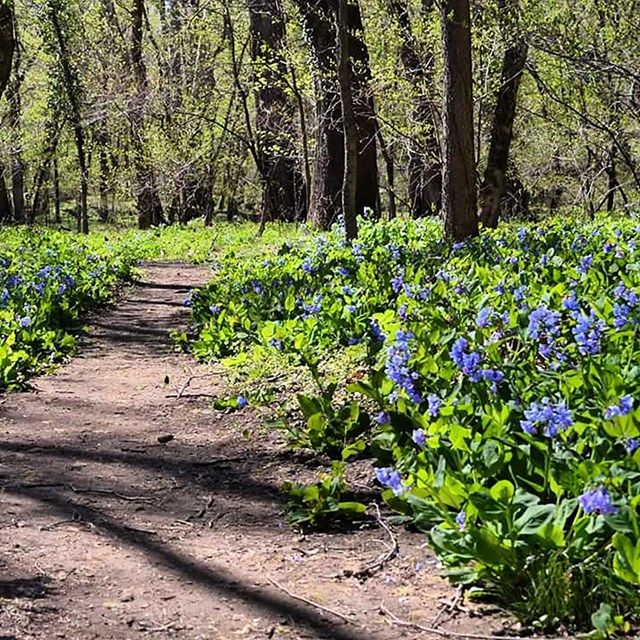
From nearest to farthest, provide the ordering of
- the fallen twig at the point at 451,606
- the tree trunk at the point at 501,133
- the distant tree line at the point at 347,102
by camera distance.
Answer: the fallen twig at the point at 451,606 → the distant tree line at the point at 347,102 → the tree trunk at the point at 501,133

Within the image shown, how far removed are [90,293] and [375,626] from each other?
6845 millimetres

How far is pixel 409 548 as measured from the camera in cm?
277

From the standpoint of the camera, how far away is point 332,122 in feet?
42.0

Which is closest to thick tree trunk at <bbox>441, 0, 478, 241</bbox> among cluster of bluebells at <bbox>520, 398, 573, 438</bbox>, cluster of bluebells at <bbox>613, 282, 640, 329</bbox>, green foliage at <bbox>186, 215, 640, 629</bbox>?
green foliage at <bbox>186, 215, 640, 629</bbox>

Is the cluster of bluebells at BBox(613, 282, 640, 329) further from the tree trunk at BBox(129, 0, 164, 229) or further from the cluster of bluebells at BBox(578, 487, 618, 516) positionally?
the tree trunk at BBox(129, 0, 164, 229)

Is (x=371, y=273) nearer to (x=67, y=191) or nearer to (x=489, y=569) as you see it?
(x=489, y=569)

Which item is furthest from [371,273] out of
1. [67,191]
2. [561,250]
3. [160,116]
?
[67,191]

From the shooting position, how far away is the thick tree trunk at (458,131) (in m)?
8.04

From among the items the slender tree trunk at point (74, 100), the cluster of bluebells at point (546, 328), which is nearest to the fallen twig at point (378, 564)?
the cluster of bluebells at point (546, 328)

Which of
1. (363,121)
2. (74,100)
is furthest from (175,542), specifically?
(74,100)

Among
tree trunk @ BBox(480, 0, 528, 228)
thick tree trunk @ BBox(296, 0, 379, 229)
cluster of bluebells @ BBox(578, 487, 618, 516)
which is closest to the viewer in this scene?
cluster of bluebells @ BBox(578, 487, 618, 516)

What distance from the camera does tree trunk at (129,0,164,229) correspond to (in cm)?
2228

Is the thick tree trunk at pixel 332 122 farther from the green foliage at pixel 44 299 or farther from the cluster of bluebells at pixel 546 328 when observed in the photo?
the cluster of bluebells at pixel 546 328

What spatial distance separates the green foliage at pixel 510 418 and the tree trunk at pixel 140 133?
58.4ft
